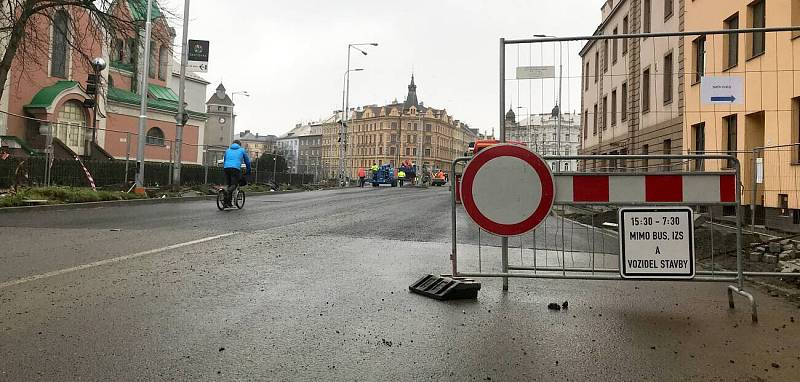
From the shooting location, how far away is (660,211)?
5.07m

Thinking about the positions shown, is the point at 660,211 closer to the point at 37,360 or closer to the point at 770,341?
the point at 770,341

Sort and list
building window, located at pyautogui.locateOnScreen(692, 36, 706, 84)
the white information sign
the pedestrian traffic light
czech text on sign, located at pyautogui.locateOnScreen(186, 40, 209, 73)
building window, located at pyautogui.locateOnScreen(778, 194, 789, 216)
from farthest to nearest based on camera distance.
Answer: czech text on sign, located at pyautogui.locateOnScreen(186, 40, 209, 73) → the pedestrian traffic light → the white information sign → building window, located at pyautogui.locateOnScreen(778, 194, 789, 216) → building window, located at pyautogui.locateOnScreen(692, 36, 706, 84)

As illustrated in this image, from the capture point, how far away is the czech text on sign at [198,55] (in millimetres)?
23109

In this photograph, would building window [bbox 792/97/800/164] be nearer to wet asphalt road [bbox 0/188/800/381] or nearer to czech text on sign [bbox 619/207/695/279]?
wet asphalt road [bbox 0/188/800/381]

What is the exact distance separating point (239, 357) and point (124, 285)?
2491 mm

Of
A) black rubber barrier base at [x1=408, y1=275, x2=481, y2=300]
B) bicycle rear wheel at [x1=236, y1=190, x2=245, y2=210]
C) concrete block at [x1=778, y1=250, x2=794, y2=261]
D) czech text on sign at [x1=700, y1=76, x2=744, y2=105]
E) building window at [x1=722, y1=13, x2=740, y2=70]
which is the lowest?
black rubber barrier base at [x1=408, y1=275, x2=481, y2=300]

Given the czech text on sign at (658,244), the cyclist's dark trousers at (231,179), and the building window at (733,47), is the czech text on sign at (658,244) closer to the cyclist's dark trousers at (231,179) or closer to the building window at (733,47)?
the building window at (733,47)

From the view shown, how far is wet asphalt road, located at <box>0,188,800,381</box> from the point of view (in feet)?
10.9

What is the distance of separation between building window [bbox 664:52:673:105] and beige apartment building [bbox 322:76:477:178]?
416 feet

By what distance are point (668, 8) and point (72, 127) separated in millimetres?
Answer: 26432

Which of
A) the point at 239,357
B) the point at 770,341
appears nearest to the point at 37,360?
the point at 239,357

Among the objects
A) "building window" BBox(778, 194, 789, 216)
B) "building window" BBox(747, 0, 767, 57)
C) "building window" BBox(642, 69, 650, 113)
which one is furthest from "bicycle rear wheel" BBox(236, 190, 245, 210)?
"building window" BBox(747, 0, 767, 57)

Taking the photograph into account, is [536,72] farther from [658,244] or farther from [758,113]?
[758,113]

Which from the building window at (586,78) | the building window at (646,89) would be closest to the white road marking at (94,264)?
the building window at (586,78)
